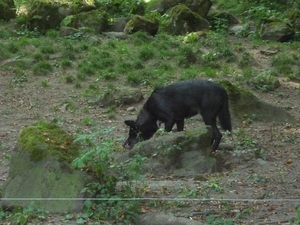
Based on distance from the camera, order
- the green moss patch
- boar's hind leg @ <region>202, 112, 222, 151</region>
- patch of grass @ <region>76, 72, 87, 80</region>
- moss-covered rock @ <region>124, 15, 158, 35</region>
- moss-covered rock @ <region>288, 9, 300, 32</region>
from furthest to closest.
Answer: moss-covered rock @ <region>288, 9, 300, 32</region> < moss-covered rock @ <region>124, 15, 158, 35</region> < patch of grass @ <region>76, 72, 87, 80</region> < boar's hind leg @ <region>202, 112, 222, 151</region> < the green moss patch

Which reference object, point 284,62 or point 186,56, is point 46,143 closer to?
point 186,56

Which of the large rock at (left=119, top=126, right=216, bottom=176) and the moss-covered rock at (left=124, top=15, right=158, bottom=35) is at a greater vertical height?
the large rock at (left=119, top=126, right=216, bottom=176)

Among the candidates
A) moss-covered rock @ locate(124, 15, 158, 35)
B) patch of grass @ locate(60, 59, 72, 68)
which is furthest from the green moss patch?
moss-covered rock @ locate(124, 15, 158, 35)

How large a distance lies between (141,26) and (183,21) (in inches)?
55.1

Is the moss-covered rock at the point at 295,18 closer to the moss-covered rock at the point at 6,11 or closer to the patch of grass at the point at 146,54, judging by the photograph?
the patch of grass at the point at 146,54

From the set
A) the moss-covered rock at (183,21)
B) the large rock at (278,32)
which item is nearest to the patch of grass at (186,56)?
the moss-covered rock at (183,21)

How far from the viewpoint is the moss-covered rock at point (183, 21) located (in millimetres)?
18953

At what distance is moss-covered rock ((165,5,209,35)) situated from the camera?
18953 millimetres

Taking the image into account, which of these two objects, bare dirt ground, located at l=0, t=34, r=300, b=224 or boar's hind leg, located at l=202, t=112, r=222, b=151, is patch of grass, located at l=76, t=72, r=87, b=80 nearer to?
bare dirt ground, located at l=0, t=34, r=300, b=224

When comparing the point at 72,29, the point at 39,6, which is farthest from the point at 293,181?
the point at 39,6

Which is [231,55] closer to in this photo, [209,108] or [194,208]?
[209,108]

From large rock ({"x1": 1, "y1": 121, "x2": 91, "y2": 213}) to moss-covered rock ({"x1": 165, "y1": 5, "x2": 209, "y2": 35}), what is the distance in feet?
38.4

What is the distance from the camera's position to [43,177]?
741cm

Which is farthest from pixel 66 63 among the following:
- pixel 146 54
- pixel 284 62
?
pixel 284 62
